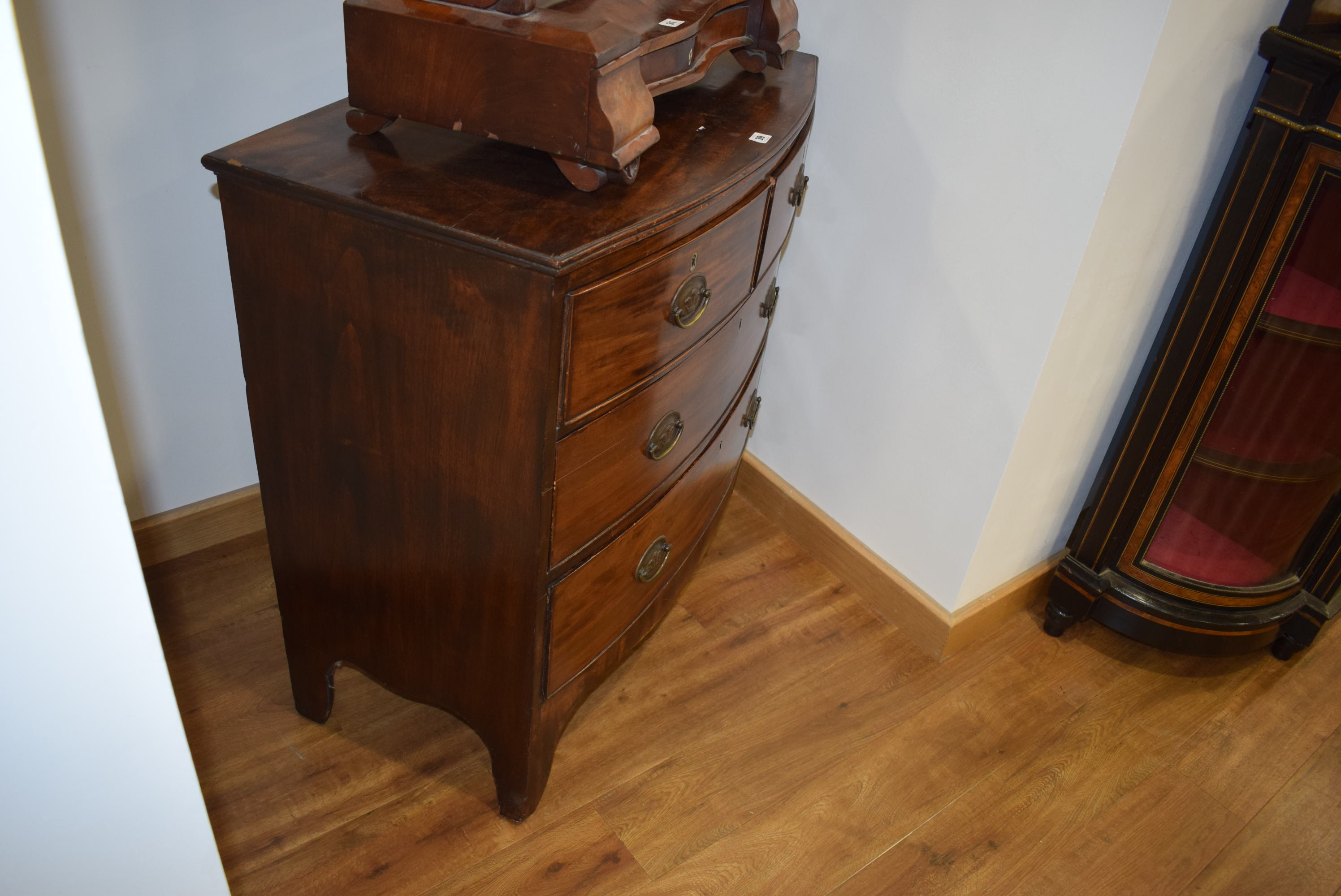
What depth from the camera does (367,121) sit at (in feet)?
3.81

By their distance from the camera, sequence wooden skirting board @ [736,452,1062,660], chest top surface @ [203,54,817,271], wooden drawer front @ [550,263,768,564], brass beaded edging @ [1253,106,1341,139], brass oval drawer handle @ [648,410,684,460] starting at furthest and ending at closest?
1. wooden skirting board @ [736,452,1062,660]
2. brass beaded edging @ [1253,106,1341,139]
3. brass oval drawer handle @ [648,410,684,460]
4. wooden drawer front @ [550,263,768,564]
5. chest top surface @ [203,54,817,271]

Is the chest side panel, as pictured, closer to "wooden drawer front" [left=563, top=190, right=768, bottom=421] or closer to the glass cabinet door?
"wooden drawer front" [left=563, top=190, right=768, bottom=421]

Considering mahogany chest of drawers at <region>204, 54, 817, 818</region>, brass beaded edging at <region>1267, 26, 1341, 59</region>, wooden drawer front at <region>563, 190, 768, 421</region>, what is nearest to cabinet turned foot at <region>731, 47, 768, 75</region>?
mahogany chest of drawers at <region>204, 54, 817, 818</region>

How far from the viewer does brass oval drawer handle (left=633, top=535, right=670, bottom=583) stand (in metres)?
1.42

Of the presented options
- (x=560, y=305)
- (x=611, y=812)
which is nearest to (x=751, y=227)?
(x=560, y=305)

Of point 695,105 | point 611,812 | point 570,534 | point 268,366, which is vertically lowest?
point 611,812

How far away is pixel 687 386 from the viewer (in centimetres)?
133

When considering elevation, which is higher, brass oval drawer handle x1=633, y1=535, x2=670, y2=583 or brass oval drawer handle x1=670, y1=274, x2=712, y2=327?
brass oval drawer handle x1=670, y1=274, x2=712, y2=327

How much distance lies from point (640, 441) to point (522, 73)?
457 millimetres

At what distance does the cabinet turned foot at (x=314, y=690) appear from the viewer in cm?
152

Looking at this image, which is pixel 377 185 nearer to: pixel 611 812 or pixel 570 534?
pixel 570 534

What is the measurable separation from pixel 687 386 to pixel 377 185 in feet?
1.55

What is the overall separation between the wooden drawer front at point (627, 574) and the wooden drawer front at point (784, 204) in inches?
10.5

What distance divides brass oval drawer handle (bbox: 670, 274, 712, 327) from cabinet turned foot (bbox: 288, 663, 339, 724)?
760 mm
